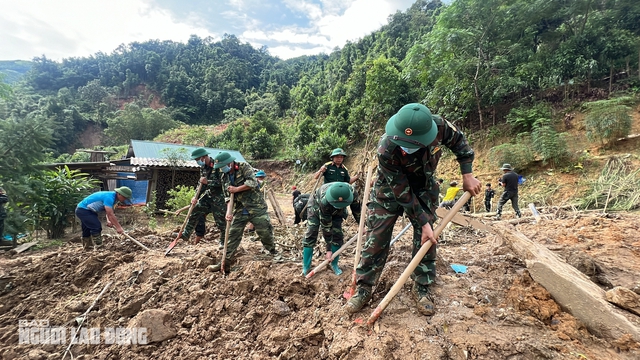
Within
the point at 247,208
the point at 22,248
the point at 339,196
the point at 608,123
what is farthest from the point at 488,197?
the point at 22,248

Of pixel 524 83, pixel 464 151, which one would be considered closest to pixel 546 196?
pixel 524 83

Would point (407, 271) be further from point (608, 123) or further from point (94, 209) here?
point (608, 123)

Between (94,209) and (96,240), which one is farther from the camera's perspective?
(96,240)

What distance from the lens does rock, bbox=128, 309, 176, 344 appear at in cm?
265

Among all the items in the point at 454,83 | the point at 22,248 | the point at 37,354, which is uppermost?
the point at 454,83

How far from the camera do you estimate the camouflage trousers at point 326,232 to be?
3777 mm

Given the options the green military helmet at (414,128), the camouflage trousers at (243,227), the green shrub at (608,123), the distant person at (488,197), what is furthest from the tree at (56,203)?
the green shrub at (608,123)

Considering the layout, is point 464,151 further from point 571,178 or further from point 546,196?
point 571,178

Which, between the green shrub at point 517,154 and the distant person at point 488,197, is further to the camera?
the green shrub at point 517,154

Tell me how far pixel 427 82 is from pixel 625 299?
13.8 meters

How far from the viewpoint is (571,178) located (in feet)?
29.0

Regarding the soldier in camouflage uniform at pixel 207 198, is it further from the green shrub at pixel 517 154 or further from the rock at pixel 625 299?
the green shrub at pixel 517 154

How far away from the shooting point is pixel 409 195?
248 cm

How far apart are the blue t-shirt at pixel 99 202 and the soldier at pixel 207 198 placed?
138 cm
